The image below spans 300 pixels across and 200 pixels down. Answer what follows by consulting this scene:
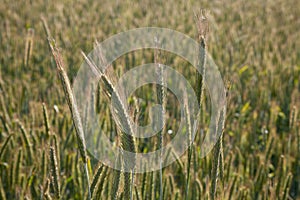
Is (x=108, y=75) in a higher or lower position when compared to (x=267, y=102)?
lower

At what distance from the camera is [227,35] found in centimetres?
453

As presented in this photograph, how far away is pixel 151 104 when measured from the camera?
100 inches

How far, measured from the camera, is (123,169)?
40.1 inches

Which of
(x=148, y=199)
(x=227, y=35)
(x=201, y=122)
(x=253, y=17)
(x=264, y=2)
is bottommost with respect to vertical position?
(x=148, y=199)

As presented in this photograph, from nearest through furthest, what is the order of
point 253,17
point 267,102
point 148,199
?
point 148,199, point 267,102, point 253,17

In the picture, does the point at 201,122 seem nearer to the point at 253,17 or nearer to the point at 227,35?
the point at 227,35

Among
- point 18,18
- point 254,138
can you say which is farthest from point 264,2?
point 254,138

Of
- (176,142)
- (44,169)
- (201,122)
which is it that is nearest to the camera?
(44,169)

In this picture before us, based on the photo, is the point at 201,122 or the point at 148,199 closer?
the point at 148,199

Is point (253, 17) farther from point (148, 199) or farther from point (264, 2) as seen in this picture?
point (148, 199)

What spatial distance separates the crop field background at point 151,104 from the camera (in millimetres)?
1292

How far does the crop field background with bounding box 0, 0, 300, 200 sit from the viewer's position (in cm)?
129

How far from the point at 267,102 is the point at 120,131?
6.58 feet

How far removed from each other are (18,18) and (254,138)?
3041 millimetres
